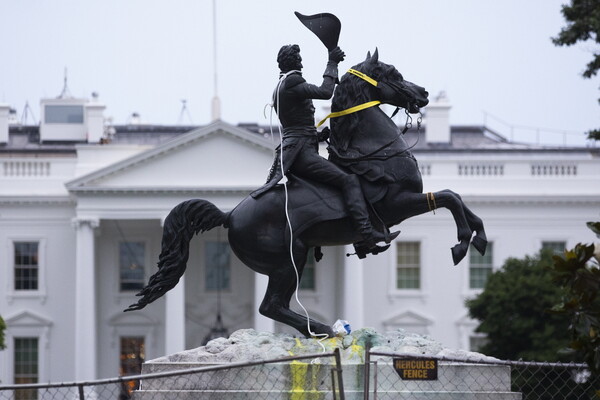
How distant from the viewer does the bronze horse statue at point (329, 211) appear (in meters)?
12.5

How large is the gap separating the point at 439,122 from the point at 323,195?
48.8 meters

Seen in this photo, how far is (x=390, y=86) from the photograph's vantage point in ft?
42.1

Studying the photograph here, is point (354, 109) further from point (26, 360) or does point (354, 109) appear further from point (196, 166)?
point (26, 360)

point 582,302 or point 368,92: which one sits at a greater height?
point 368,92

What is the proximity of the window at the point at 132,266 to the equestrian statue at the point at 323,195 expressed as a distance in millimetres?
42806

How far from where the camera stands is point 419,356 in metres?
10.6

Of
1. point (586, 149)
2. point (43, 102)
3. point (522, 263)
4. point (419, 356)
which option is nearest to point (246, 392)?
point (419, 356)

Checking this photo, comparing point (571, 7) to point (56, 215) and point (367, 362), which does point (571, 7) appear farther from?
point (56, 215)

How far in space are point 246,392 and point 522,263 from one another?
31.8 meters

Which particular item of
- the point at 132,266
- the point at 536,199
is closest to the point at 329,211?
the point at 536,199

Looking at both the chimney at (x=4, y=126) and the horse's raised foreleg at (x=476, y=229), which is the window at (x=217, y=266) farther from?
the horse's raised foreleg at (x=476, y=229)

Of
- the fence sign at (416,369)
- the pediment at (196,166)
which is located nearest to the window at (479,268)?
the pediment at (196,166)

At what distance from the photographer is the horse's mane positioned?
498 inches

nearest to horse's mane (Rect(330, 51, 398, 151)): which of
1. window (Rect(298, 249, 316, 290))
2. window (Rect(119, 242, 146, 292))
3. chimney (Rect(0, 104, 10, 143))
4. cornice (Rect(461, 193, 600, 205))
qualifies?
cornice (Rect(461, 193, 600, 205))
